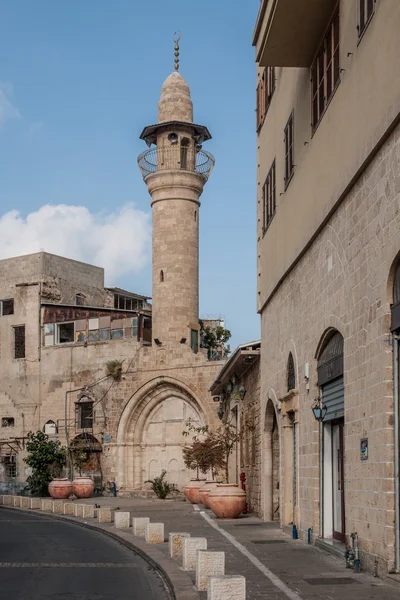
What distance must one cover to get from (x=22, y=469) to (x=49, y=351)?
543 cm

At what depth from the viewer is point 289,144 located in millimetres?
17188

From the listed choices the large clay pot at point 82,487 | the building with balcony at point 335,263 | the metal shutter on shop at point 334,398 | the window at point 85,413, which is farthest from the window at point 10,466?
the metal shutter on shop at point 334,398

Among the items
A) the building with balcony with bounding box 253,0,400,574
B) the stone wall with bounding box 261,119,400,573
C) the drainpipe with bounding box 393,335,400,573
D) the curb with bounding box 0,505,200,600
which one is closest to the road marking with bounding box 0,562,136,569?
the curb with bounding box 0,505,200,600

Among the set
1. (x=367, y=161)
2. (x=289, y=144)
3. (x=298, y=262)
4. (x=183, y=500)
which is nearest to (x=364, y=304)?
(x=367, y=161)

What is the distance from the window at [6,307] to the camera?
147 feet

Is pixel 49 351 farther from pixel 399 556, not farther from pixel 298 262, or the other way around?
pixel 399 556

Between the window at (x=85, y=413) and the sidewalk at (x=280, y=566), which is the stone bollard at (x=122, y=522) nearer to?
the sidewalk at (x=280, y=566)

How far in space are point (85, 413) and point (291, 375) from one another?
24497 millimetres

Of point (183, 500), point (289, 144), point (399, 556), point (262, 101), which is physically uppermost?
point (262, 101)

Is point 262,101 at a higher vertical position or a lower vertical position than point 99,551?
higher

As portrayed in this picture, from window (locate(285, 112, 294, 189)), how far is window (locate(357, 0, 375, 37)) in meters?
5.07

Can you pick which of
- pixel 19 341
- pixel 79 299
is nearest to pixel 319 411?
pixel 19 341

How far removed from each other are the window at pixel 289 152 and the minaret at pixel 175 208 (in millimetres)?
20558

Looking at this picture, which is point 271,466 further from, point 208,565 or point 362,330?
point 208,565
